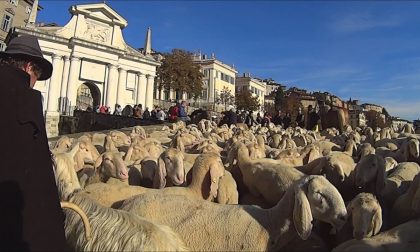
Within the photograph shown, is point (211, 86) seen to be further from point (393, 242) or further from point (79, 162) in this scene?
point (393, 242)

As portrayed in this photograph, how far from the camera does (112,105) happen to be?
178 ft

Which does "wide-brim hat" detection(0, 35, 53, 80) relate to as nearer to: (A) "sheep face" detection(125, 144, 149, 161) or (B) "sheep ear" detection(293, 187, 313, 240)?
(B) "sheep ear" detection(293, 187, 313, 240)

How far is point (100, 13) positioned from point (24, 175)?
56311 mm

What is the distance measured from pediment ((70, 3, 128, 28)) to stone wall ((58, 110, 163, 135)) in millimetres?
14815

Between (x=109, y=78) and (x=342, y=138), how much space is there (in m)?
43.3

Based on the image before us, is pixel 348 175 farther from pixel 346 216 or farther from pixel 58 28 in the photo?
pixel 58 28

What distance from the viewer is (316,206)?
14.3 feet

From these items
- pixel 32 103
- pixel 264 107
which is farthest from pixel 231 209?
pixel 264 107

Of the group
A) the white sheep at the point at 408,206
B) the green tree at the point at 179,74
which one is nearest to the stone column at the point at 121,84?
the green tree at the point at 179,74

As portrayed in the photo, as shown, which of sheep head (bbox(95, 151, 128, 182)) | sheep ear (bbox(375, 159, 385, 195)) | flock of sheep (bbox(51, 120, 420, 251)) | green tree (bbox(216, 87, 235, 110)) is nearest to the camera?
flock of sheep (bbox(51, 120, 420, 251))

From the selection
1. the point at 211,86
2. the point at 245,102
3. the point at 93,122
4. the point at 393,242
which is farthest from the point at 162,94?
the point at 393,242

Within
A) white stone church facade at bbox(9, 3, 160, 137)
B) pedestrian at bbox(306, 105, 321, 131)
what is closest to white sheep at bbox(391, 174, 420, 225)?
pedestrian at bbox(306, 105, 321, 131)

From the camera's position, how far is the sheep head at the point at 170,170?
6.74 meters

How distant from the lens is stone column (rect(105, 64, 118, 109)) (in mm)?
53500
